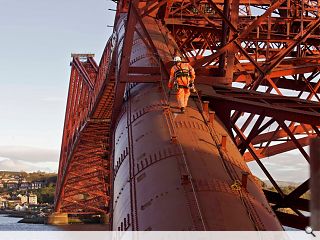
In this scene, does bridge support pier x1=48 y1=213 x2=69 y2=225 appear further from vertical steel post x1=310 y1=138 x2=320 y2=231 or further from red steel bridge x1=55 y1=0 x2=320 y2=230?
vertical steel post x1=310 y1=138 x2=320 y2=231

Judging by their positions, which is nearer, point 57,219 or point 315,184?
point 315,184

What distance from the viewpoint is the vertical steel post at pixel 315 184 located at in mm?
3635

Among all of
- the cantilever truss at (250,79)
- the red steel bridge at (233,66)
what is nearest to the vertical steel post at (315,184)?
the red steel bridge at (233,66)

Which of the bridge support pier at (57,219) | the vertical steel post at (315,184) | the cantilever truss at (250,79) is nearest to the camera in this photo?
the vertical steel post at (315,184)

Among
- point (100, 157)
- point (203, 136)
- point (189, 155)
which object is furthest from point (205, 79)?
point (100, 157)

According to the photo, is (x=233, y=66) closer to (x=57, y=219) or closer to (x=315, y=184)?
(x=315, y=184)

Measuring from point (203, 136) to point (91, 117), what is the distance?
92.6ft

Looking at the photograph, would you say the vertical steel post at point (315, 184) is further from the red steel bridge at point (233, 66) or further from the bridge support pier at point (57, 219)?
the bridge support pier at point (57, 219)

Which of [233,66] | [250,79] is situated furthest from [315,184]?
[250,79]

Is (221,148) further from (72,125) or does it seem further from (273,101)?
(72,125)

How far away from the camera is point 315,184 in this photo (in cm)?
366

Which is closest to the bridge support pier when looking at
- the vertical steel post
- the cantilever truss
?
the cantilever truss

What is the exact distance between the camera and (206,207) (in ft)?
23.5

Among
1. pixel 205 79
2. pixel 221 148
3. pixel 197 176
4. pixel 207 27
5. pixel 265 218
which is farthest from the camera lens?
pixel 207 27
